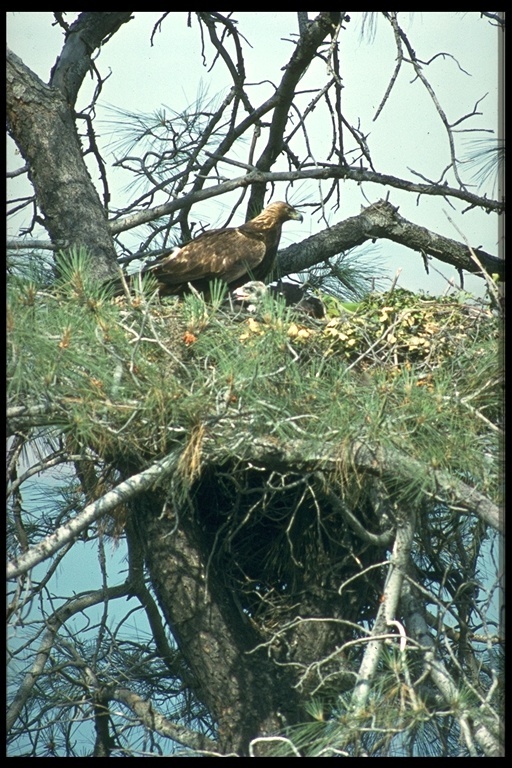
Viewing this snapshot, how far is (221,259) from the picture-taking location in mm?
4500

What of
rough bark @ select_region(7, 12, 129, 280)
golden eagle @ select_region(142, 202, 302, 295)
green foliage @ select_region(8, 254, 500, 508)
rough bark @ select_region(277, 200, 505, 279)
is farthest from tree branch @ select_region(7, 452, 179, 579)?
rough bark @ select_region(277, 200, 505, 279)

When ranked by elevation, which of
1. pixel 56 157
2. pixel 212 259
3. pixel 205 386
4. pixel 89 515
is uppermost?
pixel 56 157

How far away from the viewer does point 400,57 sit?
4008mm

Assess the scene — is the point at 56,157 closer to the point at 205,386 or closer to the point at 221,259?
the point at 221,259

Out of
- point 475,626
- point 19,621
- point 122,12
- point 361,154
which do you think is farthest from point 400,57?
point 19,621

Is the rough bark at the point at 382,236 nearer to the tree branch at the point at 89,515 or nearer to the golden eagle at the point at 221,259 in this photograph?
the golden eagle at the point at 221,259

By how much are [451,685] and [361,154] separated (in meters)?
2.98

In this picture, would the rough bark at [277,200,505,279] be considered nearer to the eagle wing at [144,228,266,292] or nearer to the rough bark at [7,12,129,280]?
the eagle wing at [144,228,266,292]

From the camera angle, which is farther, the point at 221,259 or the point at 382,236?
the point at 382,236

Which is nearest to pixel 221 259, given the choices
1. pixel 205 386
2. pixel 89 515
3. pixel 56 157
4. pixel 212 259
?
pixel 212 259

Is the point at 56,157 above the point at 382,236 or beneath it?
above

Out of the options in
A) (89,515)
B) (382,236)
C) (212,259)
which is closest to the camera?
(89,515)
